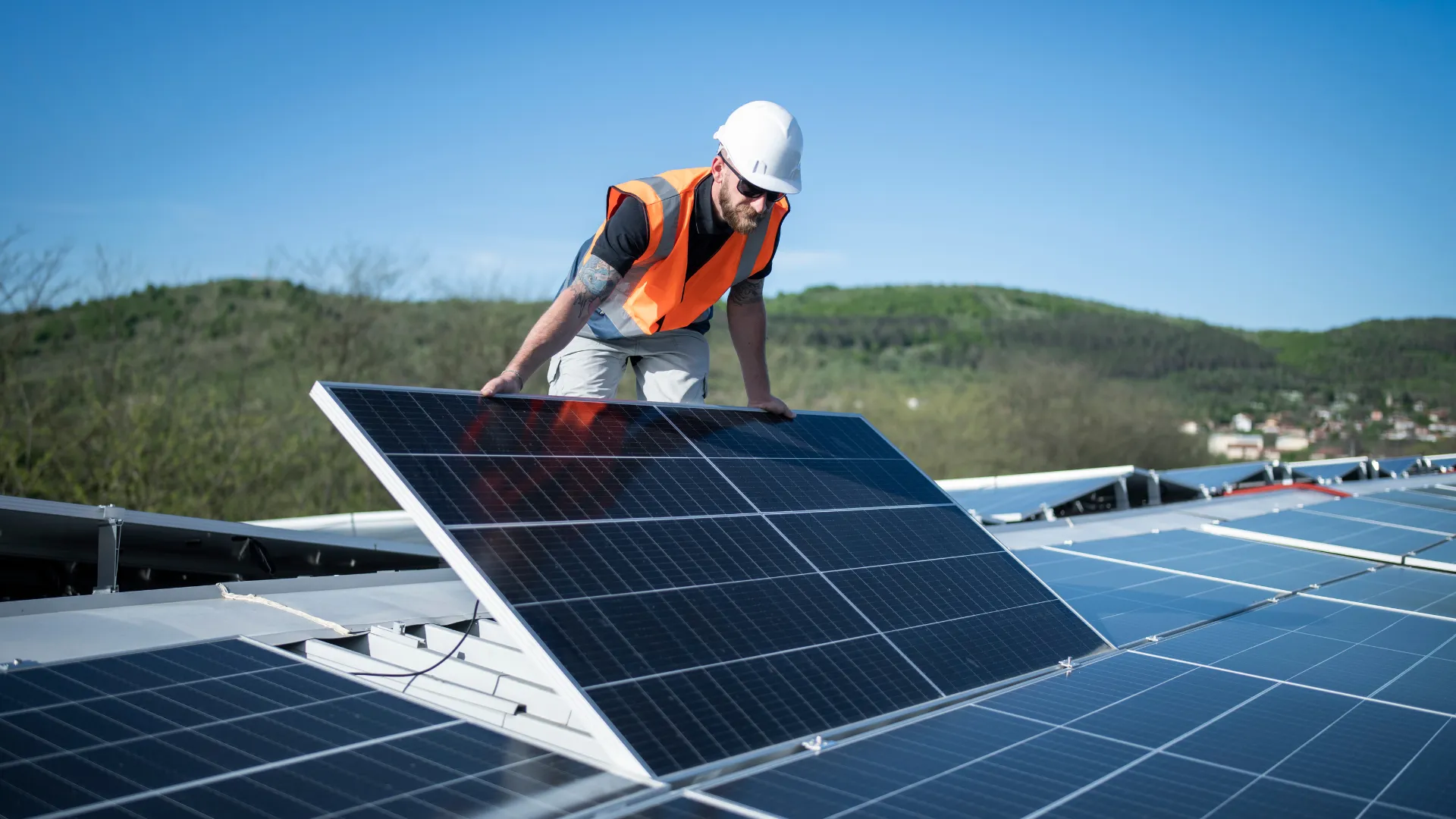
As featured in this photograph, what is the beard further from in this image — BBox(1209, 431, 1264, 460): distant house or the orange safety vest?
BBox(1209, 431, 1264, 460): distant house

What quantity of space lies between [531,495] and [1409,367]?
48.4 metres

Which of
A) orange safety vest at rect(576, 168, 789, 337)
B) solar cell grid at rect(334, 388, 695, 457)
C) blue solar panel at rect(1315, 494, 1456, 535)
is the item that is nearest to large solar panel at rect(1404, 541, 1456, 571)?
blue solar panel at rect(1315, 494, 1456, 535)

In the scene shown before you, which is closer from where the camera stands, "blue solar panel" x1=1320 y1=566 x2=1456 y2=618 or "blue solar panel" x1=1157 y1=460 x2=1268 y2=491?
"blue solar panel" x1=1320 y1=566 x2=1456 y2=618

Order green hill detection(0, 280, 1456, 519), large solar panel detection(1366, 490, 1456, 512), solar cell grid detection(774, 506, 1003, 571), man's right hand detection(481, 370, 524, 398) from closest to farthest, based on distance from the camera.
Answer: man's right hand detection(481, 370, 524, 398) < solar cell grid detection(774, 506, 1003, 571) < large solar panel detection(1366, 490, 1456, 512) < green hill detection(0, 280, 1456, 519)

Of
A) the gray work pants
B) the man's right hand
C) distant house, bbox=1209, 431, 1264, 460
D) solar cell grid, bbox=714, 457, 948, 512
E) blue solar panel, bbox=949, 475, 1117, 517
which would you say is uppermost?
the gray work pants

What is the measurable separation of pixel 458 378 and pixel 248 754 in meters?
→ 23.7

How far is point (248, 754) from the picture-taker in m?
2.73

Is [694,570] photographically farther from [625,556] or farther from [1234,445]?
[1234,445]

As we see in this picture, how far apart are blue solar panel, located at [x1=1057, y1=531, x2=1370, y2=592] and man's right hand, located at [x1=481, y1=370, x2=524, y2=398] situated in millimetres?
4408

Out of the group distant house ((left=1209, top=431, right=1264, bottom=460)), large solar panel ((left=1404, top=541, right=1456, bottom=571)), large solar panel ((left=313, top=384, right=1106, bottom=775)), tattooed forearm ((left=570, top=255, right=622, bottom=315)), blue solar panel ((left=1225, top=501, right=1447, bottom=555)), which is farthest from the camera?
distant house ((left=1209, top=431, right=1264, bottom=460))

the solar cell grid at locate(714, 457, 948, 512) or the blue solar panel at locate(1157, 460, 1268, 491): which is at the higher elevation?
the solar cell grid at locate(714, 457, 948, 512)

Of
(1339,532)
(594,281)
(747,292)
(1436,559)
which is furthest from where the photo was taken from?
(1339,532)

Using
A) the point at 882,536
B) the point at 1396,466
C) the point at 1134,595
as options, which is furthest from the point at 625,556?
the point at 1396,466

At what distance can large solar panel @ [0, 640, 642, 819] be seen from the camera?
2.44m
